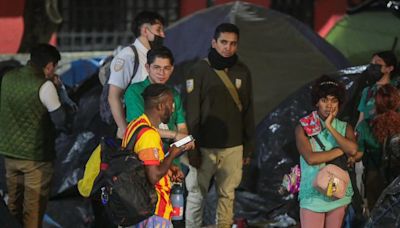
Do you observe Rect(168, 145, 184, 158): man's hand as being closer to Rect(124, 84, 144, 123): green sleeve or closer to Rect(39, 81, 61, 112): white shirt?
Rect(124, 84, 144, 123): green sleeve

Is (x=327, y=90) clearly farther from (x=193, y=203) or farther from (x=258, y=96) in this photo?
(x=258, y=96)

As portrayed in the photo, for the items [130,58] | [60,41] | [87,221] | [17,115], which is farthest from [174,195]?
[60,41]

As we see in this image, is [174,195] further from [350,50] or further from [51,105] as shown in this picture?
[350,50]

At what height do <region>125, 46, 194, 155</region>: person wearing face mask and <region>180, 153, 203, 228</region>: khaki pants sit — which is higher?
<region>125, 46, 194, 155</region>: person wearing face mask

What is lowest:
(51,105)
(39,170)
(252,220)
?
(252,220)

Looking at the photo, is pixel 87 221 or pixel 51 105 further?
pixel 87 221

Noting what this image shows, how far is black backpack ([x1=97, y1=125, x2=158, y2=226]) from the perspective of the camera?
5996 mm

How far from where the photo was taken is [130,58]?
7.49 m

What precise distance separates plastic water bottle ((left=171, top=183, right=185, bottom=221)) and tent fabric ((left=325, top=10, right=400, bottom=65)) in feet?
14.4

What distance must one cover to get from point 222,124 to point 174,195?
4.39 ft

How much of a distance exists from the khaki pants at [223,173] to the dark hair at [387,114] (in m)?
1.18

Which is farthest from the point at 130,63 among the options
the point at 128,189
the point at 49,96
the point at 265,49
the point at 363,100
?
the point at 265,49

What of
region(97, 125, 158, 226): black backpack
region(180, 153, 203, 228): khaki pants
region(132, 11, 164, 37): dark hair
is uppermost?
region(132, 11, 164, 37): dark hair

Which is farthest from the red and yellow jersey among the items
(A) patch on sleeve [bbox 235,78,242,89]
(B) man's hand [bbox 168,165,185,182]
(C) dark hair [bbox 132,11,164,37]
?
(A) patch on sleeve [bbox 235,78,242,89]
